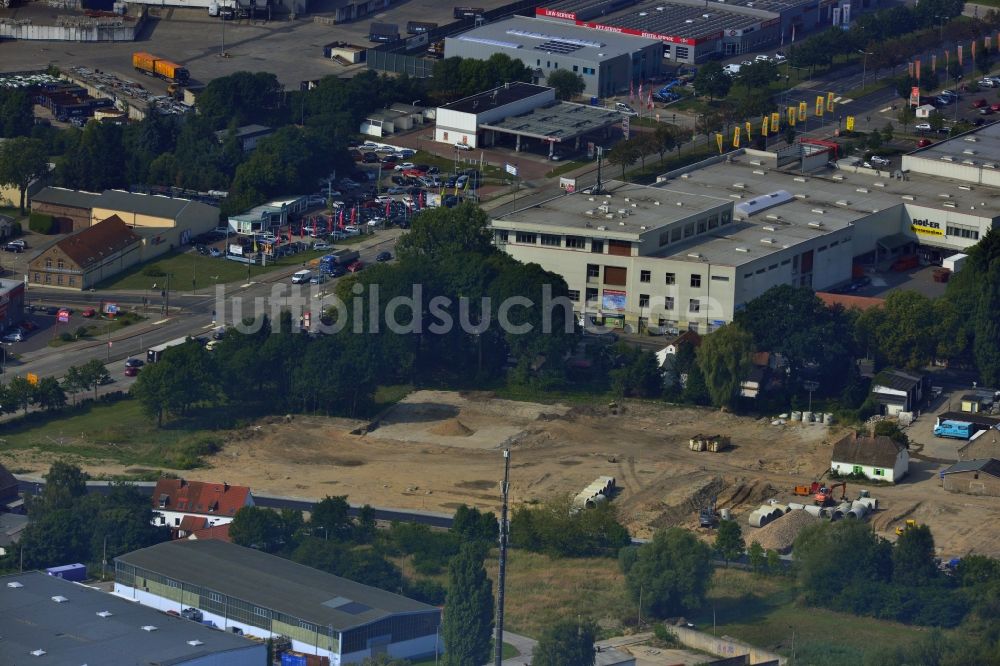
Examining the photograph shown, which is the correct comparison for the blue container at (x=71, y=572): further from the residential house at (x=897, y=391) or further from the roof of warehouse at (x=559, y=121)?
the roof of warehouse at (x=559, y=121)

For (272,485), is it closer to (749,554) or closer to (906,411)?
(749,554)

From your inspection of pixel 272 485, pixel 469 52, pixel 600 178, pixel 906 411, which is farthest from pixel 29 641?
pixel 469 52

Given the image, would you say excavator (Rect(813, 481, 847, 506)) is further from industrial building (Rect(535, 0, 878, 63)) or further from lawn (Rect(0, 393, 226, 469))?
industrial building (Rect(535, 0, 878, 63))

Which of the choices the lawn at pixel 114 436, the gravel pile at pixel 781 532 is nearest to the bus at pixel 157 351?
the lawn at pixel 114 436

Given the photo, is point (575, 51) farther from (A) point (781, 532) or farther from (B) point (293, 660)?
(B) point (293, 660)

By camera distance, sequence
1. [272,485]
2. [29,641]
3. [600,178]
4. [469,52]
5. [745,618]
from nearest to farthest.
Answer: [29,641] → [745,618] → [272,485] → [600,178] → [469,52]

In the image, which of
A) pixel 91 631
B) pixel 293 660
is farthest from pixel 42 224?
pixel 293 660
